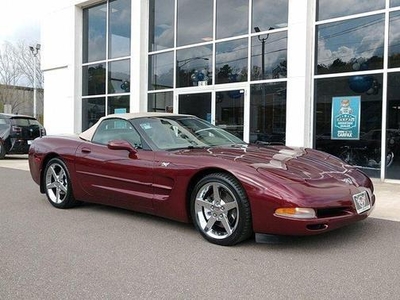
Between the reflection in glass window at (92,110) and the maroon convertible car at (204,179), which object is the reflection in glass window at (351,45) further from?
the reflection in glass window at (92,110)

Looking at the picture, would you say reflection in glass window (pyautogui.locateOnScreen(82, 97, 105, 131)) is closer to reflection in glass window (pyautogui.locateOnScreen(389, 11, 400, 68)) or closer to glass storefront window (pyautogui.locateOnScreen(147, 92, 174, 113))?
glass storefront window (pyautogui.locateOnScreen(147, 92, 174, 113))

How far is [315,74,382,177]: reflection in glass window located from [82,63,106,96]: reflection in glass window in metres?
8.50

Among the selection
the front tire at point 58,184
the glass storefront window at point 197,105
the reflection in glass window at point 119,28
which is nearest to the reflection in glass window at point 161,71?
the glass storefront window at point 197,105

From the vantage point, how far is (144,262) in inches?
154

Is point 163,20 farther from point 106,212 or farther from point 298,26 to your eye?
point 106,212

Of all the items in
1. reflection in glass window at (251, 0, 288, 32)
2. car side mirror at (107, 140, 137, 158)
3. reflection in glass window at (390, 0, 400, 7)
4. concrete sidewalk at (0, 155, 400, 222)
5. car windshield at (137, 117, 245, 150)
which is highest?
reflection in glass window at (251, 0, 288, 32)

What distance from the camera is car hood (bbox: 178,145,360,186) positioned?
4199 mm

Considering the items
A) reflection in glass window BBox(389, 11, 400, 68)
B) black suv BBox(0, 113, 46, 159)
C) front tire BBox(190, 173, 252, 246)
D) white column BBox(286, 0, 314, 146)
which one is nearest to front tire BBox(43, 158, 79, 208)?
front tire BBox(190, 173, 252, 246)

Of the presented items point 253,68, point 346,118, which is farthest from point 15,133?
point 346,118

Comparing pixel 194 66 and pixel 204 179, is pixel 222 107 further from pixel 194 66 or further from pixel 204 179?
pixel 204 179

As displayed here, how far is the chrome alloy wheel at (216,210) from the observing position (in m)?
4.30

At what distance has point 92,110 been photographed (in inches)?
642

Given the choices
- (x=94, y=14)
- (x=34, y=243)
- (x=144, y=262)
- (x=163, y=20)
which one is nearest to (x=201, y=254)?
(x=144, y=262)

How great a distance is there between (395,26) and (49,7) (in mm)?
13710
